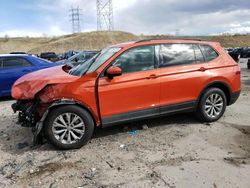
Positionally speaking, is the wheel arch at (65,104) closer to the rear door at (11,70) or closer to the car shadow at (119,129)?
the car shadow at (119,129)

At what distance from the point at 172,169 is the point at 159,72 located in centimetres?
208

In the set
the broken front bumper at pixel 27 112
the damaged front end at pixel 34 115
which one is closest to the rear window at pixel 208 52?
the damaged front end at pixel 34 115

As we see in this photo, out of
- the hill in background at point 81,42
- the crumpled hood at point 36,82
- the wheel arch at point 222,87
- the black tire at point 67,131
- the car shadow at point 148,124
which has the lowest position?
the car shadow at point 148,124

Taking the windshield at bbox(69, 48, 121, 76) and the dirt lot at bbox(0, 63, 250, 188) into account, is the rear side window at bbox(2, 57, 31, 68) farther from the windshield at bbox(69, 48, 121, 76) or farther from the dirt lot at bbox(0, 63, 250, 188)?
the windshield at bbox(69, 48, 121, 76)

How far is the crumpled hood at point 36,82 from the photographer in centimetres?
550

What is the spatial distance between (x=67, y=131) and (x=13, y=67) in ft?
19.8

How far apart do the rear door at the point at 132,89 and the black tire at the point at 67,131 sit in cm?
31

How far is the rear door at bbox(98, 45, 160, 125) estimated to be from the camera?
5.62 metres

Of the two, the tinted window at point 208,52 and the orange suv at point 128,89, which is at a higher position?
the tinted window at point 208,52

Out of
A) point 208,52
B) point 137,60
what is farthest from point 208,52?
point 137,60

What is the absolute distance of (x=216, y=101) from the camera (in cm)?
674

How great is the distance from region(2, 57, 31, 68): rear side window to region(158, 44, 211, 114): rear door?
6.05 m

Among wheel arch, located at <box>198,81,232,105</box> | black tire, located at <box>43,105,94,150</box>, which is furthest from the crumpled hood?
wheel arch, located at <box>198,81,232,105</box>

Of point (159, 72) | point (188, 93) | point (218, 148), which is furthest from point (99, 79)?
point (218, 148)
